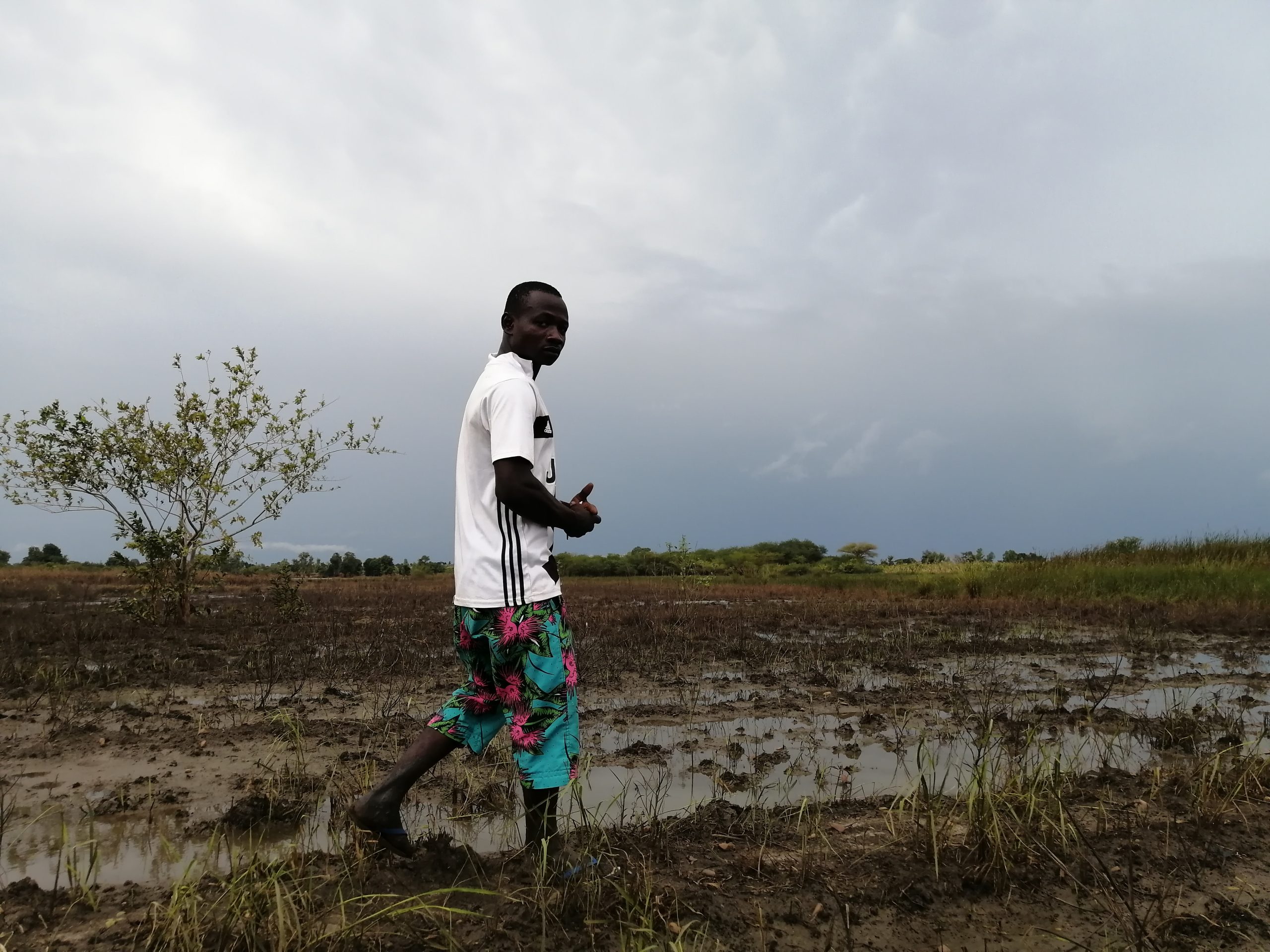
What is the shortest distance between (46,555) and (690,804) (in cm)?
4132

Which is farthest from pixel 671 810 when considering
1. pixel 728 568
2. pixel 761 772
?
pixel 728 568

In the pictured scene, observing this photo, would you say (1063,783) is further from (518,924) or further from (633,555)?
(633,555)

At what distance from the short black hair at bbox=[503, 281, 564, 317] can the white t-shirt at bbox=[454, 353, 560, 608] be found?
19cm

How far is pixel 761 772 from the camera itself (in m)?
3.80

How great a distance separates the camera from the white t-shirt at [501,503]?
2363mm

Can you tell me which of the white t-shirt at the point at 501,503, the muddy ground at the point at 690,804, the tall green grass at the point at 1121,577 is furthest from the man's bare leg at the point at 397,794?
the tall green grass at the point at 1121,577

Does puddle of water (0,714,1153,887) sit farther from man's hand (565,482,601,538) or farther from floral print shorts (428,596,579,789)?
man's hand (565,482,601,538)

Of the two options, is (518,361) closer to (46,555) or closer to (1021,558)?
(1021,558)

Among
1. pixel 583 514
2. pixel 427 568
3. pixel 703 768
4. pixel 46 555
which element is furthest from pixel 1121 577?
pixel 46 555

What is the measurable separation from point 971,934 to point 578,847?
1.22 meters

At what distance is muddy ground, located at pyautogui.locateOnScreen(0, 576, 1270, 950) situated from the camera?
2197 mm

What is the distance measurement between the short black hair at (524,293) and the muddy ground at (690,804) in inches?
64.7

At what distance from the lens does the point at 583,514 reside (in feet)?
8.23

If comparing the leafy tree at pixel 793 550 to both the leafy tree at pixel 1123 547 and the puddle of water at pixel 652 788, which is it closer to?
the leafy tree at pixel 1123 547
